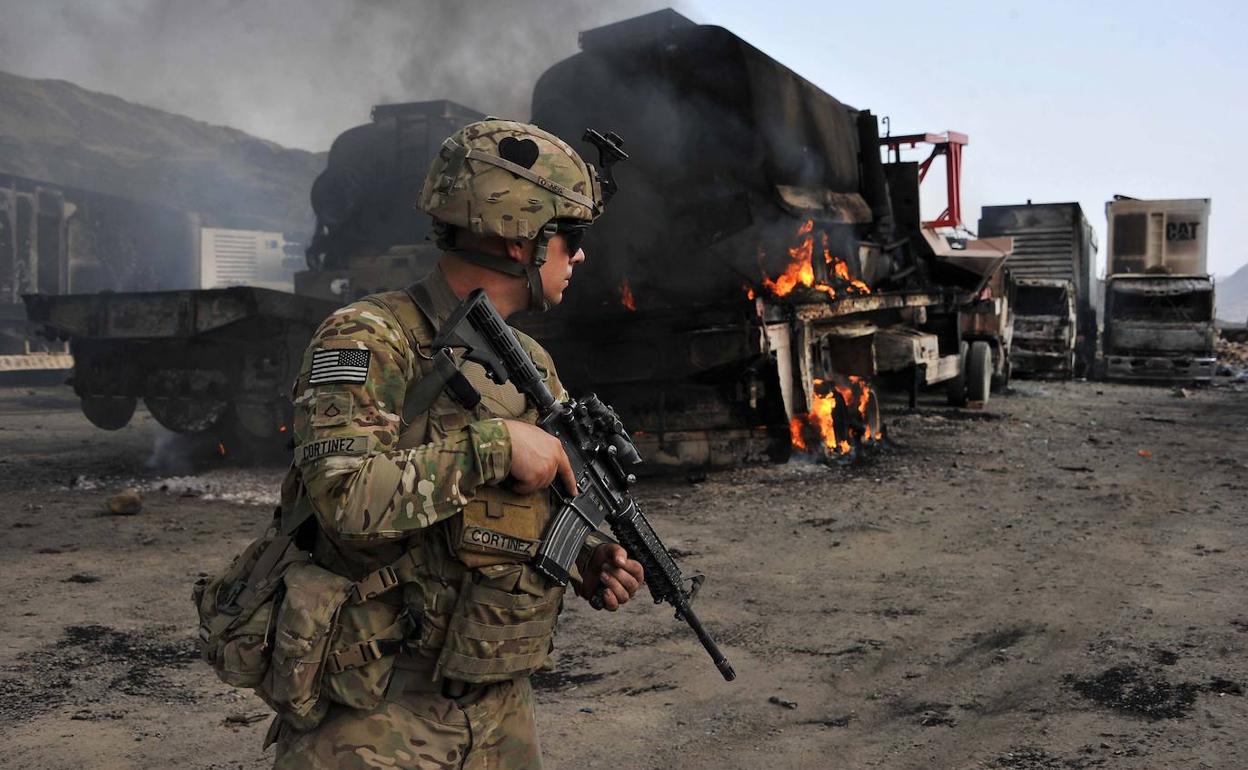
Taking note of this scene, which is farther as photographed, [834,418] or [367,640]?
[834,418]

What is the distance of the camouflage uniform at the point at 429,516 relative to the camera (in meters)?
1.63

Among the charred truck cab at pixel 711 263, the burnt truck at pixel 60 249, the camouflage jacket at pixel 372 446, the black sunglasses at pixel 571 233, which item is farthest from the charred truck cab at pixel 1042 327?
the camouflage jacket at pixel 372 446

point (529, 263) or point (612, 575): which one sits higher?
point (529, 263)

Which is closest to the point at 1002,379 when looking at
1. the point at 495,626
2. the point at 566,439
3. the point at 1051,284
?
the point at 1051,284

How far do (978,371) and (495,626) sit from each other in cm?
1290

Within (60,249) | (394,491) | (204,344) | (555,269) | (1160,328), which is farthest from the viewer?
(60,249)

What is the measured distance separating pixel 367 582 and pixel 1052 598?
14.1ft

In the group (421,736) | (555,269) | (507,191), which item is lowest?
(421,736)

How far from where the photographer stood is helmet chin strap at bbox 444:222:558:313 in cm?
190

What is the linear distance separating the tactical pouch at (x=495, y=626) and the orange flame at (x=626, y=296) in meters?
7.46

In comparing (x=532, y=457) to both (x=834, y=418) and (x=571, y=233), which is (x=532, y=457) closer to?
(x=571, y=233)

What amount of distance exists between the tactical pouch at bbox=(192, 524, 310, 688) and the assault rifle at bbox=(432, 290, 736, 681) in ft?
1.47

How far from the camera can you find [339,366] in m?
1.65

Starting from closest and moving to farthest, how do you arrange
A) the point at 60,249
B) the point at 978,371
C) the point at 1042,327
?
1. the point at 978,371
2. the point at 1042,327
3. the point at 60,249
